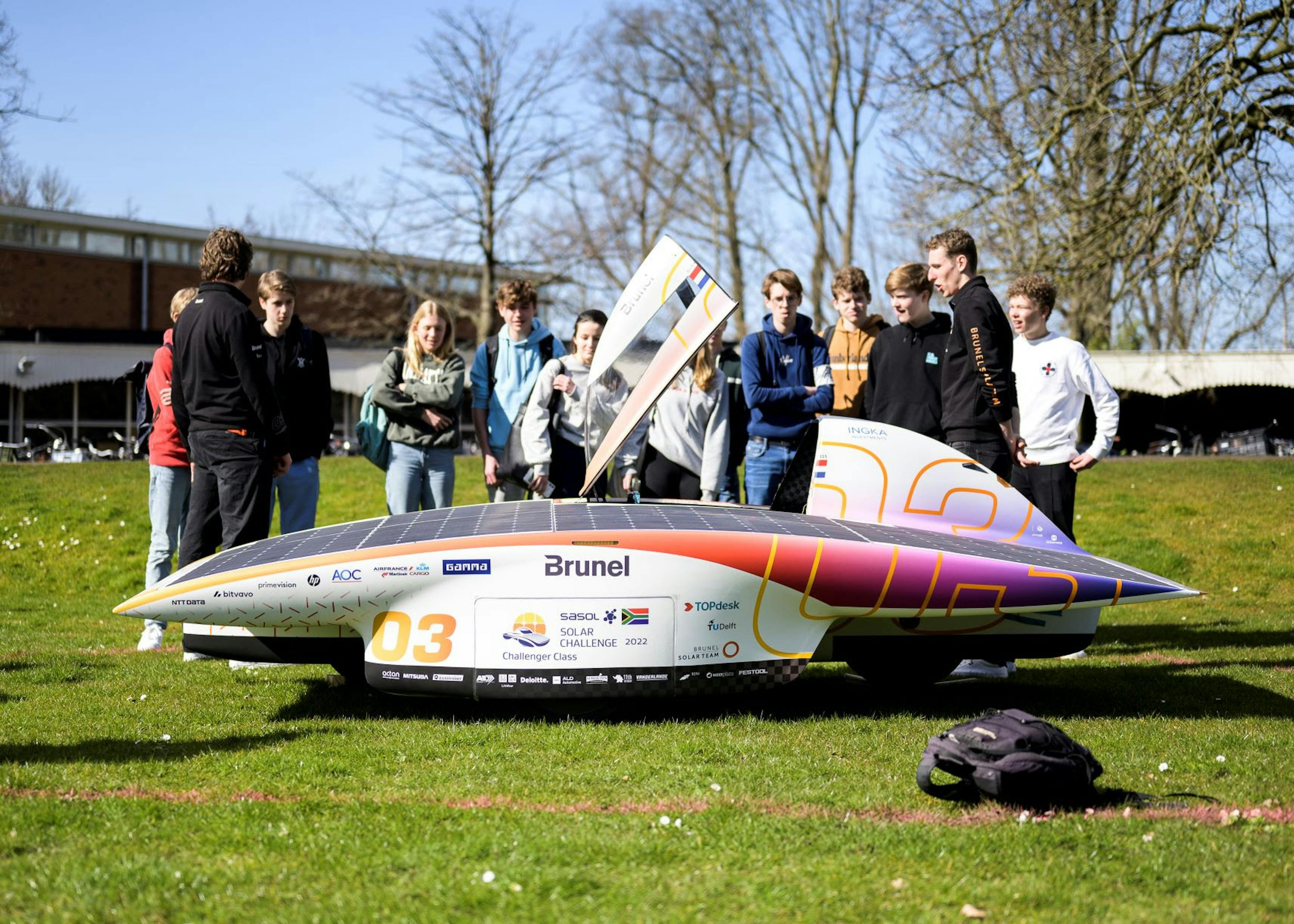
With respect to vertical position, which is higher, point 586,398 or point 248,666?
point 586,398

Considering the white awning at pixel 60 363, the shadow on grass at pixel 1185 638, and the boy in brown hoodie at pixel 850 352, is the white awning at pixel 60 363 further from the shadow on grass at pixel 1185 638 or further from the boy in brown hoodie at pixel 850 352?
the shadow on grass at pixel 1185 638

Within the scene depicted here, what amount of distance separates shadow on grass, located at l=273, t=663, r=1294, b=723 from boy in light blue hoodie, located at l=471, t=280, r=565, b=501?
1949mm

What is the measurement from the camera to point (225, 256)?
6.28 meters

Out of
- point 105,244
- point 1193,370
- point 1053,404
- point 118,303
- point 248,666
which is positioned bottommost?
point 248,666

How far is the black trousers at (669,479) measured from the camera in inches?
277

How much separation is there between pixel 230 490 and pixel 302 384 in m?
1.22

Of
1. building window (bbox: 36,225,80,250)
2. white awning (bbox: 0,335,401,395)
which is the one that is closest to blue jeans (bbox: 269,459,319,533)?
white awning (bbox: 0,335,401,395)

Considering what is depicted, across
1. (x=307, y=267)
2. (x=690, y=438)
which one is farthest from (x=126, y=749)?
(x=307, y=267)

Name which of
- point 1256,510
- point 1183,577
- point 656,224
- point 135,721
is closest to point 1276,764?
point 135,721

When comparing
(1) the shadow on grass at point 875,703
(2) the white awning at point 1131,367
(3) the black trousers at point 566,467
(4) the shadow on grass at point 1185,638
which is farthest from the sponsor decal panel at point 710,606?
(2) the white awning at point 1131,367

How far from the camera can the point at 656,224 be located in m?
36.1

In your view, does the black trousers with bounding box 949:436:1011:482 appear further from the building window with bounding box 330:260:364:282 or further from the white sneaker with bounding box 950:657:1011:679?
the building window with bounding box 330:260:364:282

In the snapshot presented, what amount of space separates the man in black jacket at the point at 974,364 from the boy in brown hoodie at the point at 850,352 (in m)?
0.68

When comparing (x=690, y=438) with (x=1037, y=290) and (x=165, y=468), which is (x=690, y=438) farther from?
(x=165, y=468)
